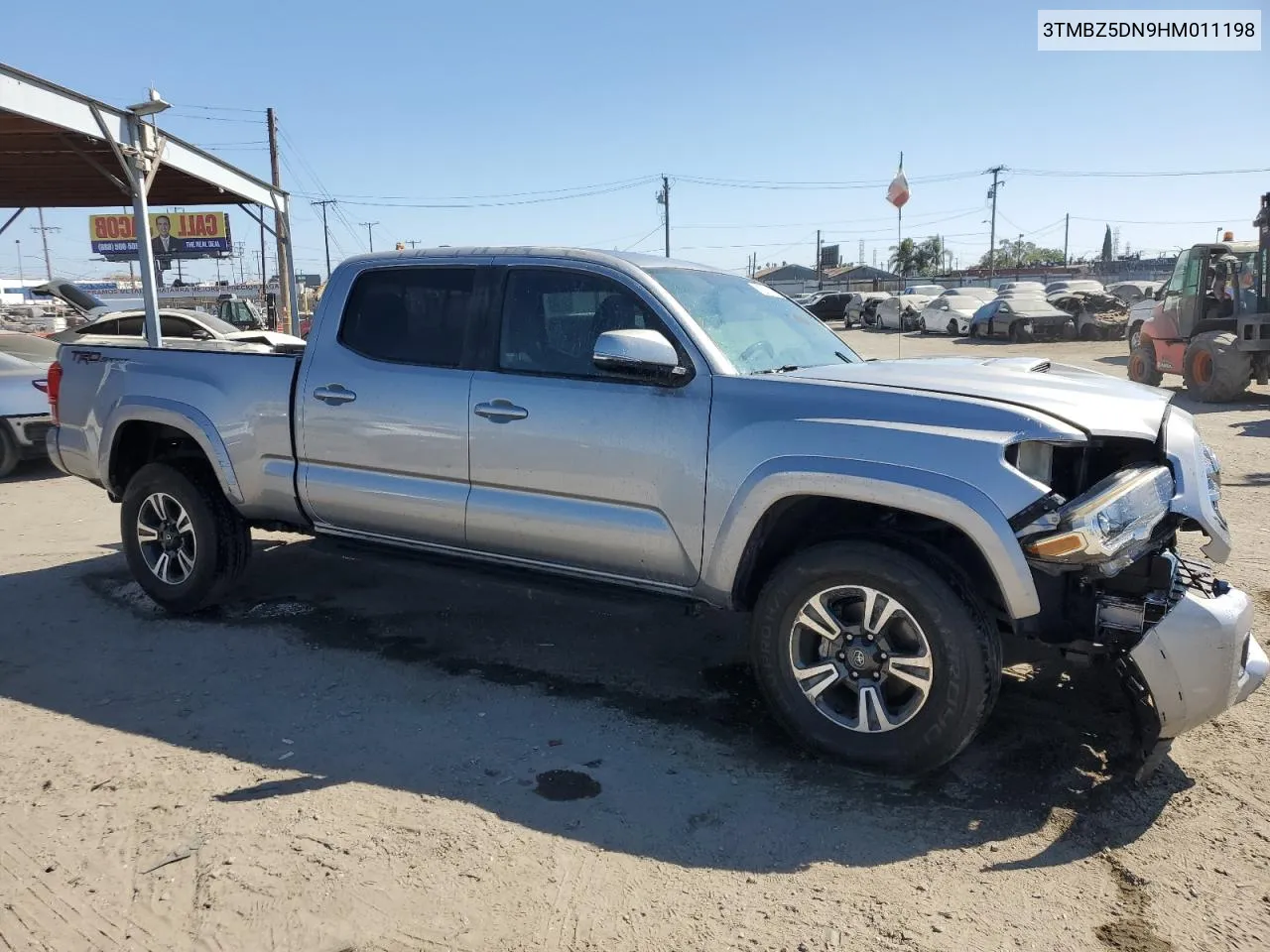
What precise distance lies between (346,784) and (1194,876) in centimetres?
284

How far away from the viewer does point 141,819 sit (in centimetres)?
329

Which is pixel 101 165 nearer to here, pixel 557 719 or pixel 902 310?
pixel 557 719

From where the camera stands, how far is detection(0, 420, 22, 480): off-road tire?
974 centimetres

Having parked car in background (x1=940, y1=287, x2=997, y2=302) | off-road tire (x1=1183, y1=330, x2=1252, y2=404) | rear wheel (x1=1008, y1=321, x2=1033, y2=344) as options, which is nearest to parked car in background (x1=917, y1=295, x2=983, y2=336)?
parked car in background (x1=940, y1=287, x2=997, y2=302)

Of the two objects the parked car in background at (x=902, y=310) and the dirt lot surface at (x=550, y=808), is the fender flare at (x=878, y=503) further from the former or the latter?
the parked car in background at (x=902, y=310)

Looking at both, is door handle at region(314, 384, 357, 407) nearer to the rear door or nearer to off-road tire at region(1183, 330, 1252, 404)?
the rear door

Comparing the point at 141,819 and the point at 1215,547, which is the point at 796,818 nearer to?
the point at 1215,547

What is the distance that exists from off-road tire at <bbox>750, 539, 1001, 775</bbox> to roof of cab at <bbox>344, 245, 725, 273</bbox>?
1.57m

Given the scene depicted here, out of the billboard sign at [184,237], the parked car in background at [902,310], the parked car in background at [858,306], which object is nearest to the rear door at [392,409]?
the parked car in background at [902,310]

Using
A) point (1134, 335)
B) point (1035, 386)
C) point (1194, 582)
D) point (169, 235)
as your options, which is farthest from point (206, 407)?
point (169, 235)

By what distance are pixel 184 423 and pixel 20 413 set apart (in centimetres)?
604

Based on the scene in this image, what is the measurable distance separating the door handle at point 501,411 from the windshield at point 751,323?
2.80ft

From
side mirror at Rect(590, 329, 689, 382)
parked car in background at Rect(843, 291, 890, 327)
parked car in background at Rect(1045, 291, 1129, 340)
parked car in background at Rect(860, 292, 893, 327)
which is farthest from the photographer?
parked car in background at Rect(843, 291, 890, 327)

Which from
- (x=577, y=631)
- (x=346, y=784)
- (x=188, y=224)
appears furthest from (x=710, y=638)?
(x=188, y=224)
